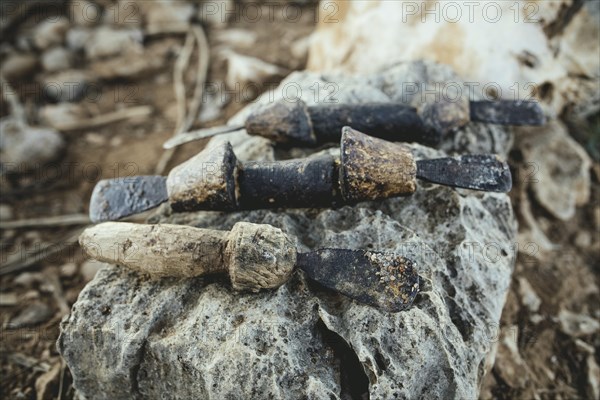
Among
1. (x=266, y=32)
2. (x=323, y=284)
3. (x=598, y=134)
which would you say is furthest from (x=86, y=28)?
(x=598, y=134)

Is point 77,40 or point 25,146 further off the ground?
point 77,40

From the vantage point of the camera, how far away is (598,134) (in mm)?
2967

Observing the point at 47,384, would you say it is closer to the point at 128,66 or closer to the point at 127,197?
the point at 127,197

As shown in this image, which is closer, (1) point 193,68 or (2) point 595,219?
(2) point 595,219

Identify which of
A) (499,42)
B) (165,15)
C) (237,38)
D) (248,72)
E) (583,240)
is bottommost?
(583,240)

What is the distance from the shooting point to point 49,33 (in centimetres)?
426

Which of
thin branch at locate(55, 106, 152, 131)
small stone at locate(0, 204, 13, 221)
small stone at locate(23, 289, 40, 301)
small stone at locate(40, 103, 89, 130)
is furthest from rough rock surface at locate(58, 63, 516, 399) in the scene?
small stone at locate(40, 103, 89, 130)

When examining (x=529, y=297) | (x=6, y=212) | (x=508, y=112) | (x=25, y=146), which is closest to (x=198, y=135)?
(x=508, y=112)

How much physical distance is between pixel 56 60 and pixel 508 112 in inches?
142

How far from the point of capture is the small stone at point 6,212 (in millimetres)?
2969

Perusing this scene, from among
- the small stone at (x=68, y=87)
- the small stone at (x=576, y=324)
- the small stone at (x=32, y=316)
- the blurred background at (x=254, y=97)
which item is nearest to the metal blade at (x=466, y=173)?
the blurred background at (x=254, y=97)

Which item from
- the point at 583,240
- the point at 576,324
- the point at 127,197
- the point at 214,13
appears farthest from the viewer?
the point at 214,13

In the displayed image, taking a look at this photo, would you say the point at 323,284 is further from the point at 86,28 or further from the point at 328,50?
the point at 86,28

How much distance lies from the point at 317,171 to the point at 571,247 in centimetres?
177
